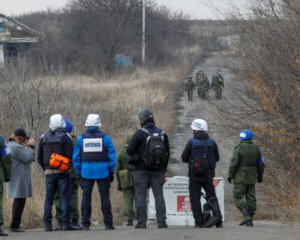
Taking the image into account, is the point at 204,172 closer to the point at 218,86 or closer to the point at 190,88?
the point at 218,86

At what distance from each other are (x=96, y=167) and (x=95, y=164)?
0.15 feet

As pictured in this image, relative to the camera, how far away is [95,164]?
13.5 m

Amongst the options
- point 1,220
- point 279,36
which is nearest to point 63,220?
point 1,220

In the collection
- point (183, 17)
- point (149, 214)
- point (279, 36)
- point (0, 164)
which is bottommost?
point (149, 214)

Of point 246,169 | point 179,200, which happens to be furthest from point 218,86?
point 246,169

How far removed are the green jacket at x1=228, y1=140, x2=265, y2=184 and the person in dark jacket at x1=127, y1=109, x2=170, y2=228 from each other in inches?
71.4

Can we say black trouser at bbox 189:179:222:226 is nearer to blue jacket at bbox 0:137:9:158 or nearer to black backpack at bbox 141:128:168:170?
black backpack at bbox 141:128:168:170

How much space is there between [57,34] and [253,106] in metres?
49.7

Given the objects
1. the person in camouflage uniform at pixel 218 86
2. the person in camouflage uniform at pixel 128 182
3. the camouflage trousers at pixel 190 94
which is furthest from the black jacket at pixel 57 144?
the camouflage trousers at pixel 190 94

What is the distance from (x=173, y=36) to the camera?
79.4 metres

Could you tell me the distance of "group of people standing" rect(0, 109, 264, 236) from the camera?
13414 mm

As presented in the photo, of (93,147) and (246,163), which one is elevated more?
(93,147)

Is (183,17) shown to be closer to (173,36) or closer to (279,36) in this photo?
(173,36)

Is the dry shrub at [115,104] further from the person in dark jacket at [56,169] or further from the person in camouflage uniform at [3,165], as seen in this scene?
the person in camouflage uniform at [3,165]
